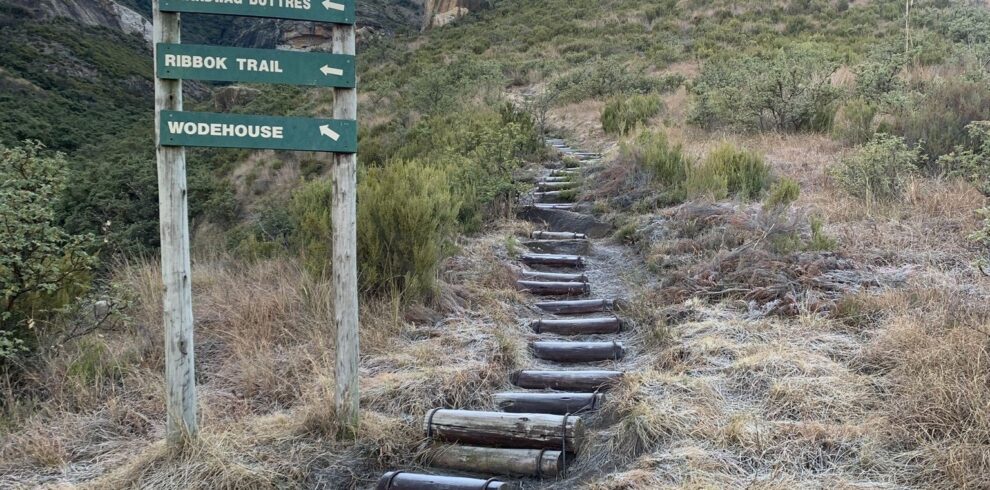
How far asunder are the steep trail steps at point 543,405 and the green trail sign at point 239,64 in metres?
2.07

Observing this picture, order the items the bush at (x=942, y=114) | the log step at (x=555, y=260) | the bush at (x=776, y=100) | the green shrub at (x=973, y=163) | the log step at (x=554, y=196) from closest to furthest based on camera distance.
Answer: the green shrub at (x=973, y=163)
the log step at (x=555, y=260)
the bush at (x=942, y=114)
the log step at (x=554, y=196)
the bush at (x=776, y=100)

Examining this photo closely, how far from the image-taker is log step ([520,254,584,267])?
305 inches

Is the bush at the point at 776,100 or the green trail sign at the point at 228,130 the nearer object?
the green trail sign at the point at 228,130

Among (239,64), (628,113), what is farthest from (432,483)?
(628,113)

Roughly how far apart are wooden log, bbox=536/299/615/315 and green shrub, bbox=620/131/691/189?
3.03 m

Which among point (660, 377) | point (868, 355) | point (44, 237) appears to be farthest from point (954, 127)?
point (44, 237)

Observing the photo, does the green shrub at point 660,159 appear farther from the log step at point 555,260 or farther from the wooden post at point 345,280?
the wooden post at point 345,280

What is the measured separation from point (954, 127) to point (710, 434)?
7.61m

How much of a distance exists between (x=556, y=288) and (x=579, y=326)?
111 cm

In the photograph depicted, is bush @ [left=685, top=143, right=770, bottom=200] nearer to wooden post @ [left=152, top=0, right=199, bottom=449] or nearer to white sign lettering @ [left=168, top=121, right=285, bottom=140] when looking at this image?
white sign lettering @ [left=168, top=121, right=285, bottom=140]

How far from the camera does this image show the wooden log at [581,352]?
516cm

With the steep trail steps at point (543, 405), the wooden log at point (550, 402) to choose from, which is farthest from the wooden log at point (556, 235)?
the wooden log at point (550, 402)

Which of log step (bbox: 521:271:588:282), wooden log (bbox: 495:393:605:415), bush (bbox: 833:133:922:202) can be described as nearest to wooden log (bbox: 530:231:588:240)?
log step (bbox: 521:271:588:282)

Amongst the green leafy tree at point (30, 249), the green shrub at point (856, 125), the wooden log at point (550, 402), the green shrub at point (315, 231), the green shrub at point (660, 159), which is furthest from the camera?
the green shrub at point (856, 125)
